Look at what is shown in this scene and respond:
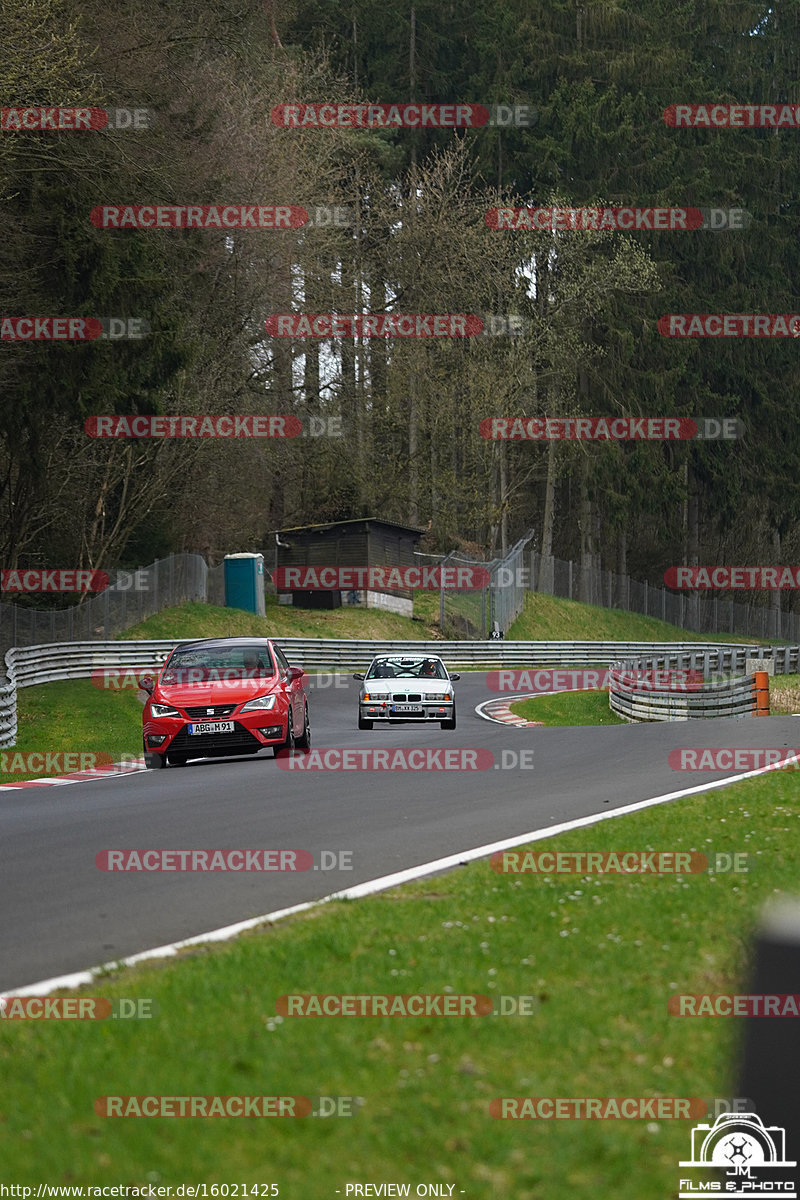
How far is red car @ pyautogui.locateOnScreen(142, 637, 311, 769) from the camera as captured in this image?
19453 mm

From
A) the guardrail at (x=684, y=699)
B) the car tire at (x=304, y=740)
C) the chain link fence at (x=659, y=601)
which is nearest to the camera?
the car tire at (x=304, y=740)

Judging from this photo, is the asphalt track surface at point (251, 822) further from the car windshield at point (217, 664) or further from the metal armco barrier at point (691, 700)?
the metal armco barrier at point (691, 700)

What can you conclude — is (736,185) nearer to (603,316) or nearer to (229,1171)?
(603,316)

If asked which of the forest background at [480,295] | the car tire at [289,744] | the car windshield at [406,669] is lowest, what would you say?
the car windshield at [406,669]

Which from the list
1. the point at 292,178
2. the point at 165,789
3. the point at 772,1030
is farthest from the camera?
the point at 292,178

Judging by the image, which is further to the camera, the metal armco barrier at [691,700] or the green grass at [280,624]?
the green grass at [280,624]

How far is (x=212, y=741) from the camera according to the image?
19.5m

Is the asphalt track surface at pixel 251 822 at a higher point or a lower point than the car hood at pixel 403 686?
higher

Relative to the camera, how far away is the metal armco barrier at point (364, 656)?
34438 millimetres

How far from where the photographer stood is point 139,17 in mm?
30734

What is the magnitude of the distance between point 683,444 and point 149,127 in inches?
1893

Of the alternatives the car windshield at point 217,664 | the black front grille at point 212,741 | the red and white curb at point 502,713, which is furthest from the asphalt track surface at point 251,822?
the red and white curb at point 502,713

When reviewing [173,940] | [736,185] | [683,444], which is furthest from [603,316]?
[173,940]

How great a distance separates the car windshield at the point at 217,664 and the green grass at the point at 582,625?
122 feet
